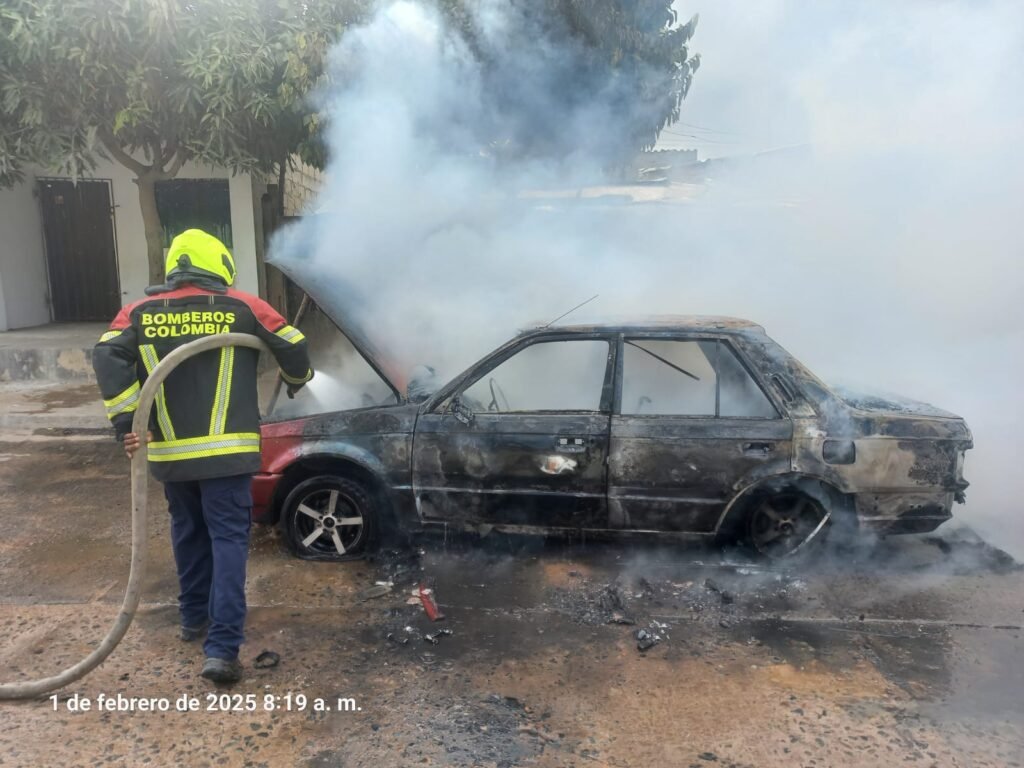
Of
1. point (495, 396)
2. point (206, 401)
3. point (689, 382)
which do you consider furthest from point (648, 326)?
point (206, 401)

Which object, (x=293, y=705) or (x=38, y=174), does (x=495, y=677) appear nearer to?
(x=293, y=705)

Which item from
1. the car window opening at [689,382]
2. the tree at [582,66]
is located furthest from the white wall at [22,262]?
the car window opening at [689,382]

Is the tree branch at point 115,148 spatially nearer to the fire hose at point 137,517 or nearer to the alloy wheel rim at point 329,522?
the alloy wheel rim at point 329,522

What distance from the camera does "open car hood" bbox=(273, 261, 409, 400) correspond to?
4105 mm

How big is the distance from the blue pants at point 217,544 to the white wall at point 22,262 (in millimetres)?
9194

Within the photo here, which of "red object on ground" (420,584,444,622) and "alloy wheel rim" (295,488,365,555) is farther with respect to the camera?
"alloy wheel rim" (295,488,365,555)

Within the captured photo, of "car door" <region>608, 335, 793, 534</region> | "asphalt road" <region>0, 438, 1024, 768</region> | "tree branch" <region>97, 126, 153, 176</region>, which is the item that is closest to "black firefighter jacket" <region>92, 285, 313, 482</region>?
"asphalt road" <region>0, 438, 1024, 768</region>

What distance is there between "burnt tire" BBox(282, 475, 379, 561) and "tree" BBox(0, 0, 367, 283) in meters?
3.57

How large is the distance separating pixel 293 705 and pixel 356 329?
6.95 ft

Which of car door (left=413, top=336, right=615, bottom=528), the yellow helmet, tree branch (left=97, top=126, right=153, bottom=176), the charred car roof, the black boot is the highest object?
tree branch (left=97, top=126, right=153, bottom=176)

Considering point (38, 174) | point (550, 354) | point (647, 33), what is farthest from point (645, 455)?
point (38, 174)

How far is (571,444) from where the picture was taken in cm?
374

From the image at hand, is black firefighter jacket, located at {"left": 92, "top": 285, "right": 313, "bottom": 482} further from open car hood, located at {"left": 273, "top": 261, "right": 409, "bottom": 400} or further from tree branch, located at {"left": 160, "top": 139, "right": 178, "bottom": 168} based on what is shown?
tree branch, located at {"left": 160, "top": 139, "right": 178, "bottom": 168}

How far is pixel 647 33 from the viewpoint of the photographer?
23.6 feet
